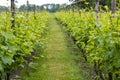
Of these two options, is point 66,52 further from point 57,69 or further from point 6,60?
point 6,60

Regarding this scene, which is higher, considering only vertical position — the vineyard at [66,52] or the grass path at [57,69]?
the vineyard at [66,52]

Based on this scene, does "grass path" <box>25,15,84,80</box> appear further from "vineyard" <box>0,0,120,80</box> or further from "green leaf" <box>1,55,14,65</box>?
"green leaf" <box>1,55,14,65</box>

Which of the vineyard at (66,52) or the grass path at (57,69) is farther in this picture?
the grass path at (57,69)

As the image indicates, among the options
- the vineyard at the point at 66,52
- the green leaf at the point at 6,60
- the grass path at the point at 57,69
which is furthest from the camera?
the grass path at the point at 57,69

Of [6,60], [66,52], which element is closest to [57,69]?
[66,52]

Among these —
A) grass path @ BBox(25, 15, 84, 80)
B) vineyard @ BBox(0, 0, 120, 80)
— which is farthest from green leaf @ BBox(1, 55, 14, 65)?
grass path @ BBox(25, 15, 84, 80)

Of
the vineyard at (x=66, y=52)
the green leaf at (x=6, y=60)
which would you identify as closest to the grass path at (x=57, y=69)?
the vineyard at (x=66, y=52)

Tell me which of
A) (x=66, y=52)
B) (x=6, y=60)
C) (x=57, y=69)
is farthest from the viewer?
(x=66, y=52)

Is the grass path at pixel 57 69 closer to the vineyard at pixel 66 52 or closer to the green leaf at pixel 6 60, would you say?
the vineyard at pixel 66 52

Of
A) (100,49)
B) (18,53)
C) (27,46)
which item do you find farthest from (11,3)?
(100,49)

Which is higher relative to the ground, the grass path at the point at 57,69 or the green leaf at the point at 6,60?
the green leaf at the point at 6,60

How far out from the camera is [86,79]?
25.9ft

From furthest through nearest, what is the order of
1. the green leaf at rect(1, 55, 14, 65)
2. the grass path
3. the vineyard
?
the grass path, the vineyard, the green leaf at rect(1, 55, 14, 65)

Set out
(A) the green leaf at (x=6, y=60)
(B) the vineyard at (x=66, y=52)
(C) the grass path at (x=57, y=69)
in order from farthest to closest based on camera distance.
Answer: (C) the grass path at (x=57, y=69), (B) the vineyard at (x=66, y=52), (A) the green leaf at (x=6, y=60)
